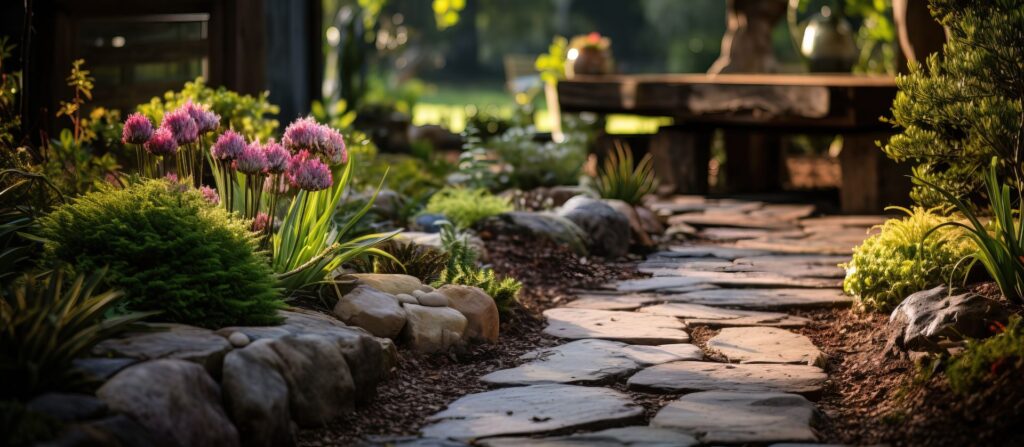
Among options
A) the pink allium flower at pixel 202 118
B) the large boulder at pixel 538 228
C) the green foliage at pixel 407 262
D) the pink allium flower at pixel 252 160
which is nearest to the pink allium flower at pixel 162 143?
the pink allium flower at pixel 202 118

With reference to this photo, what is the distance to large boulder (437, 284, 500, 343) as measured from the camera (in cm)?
557

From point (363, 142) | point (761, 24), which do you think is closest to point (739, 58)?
point (761, 24)

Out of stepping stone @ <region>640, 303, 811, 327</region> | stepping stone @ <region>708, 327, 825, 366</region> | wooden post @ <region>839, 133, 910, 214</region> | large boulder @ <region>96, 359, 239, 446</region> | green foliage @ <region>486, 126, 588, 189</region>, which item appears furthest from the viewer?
green foliage @ <region>486, 126, 588, 189</region>

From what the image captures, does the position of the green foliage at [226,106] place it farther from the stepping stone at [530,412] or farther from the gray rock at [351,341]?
the stepping stone at [530,412]

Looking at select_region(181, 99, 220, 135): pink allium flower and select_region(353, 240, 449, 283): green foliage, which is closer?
select_region(181, 99, 220, 135): pink allium flower

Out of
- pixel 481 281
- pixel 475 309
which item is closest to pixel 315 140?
pixel 475 309

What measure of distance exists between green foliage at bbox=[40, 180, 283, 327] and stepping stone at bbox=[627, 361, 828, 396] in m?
1.52

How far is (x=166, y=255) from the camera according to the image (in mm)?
4422

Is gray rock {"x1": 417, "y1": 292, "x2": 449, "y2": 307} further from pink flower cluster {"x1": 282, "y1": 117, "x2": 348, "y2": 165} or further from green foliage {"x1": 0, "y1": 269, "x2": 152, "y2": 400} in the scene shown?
green foliage {"x1": 0, "y1": 269, "x2": 152, "y2": 400}

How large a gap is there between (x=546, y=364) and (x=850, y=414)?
1.30 meters

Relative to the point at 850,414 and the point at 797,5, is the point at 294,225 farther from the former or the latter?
the point at 797,5

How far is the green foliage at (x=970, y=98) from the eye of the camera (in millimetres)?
5488

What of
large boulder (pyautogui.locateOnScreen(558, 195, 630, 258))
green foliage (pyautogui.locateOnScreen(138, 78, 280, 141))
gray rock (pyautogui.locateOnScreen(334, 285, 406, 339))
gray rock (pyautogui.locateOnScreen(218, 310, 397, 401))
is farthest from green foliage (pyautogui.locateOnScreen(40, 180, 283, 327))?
large boulder (pyautogui.locateOnScreen(558, 195, 630, 258))

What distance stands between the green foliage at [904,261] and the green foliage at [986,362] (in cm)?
127
